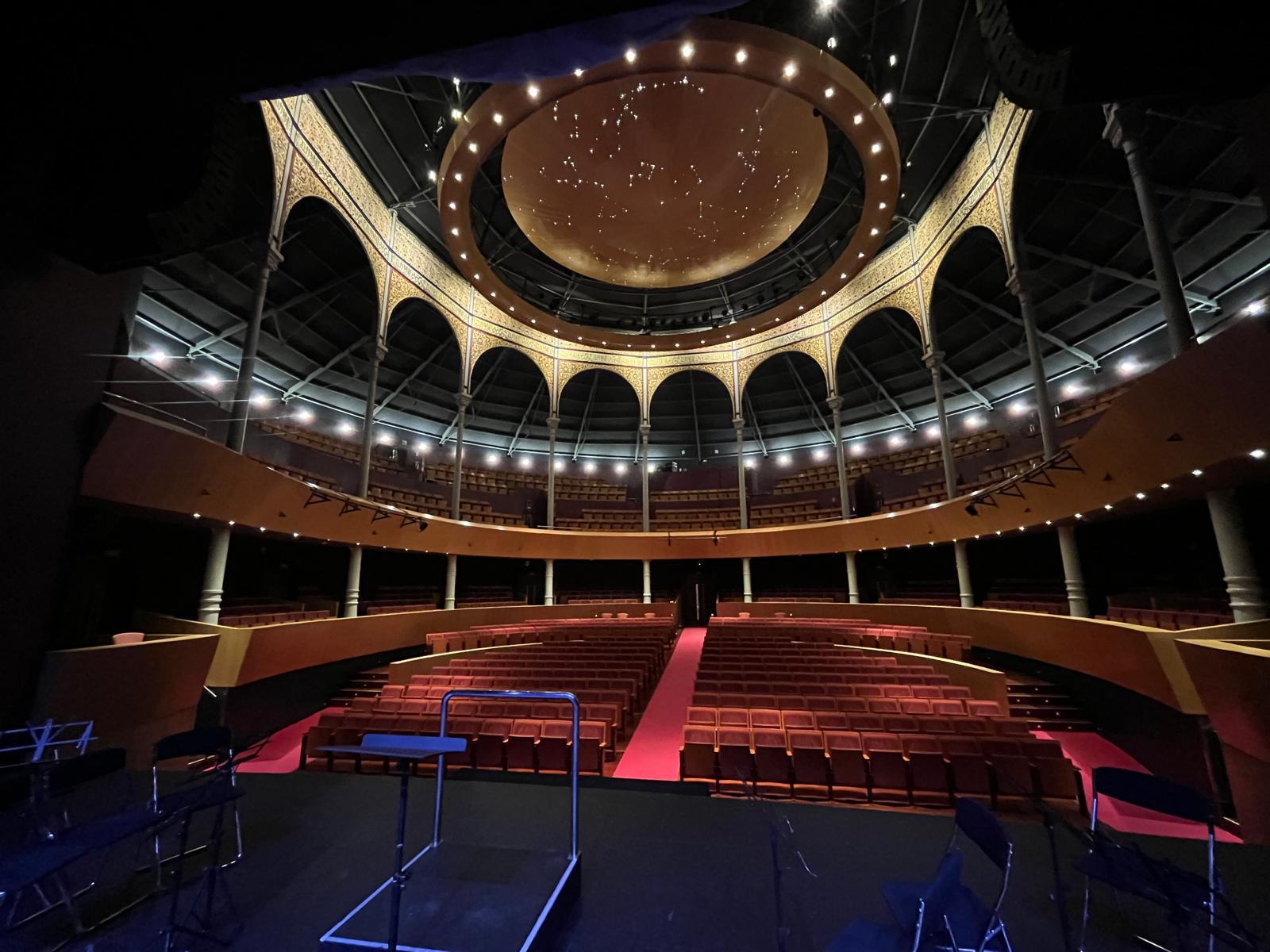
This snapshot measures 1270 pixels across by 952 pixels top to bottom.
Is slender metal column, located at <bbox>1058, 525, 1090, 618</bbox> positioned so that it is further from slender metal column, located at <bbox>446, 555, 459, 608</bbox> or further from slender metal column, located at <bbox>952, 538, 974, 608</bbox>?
slender metal column, located at <bbox>446, 555, 459, 608</bbox>

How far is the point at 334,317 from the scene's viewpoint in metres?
18.1

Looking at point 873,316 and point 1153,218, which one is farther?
point 873,316

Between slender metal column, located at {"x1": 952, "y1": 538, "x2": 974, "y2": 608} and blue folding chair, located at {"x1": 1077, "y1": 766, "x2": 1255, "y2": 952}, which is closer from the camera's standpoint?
blue folding chair, located at {"x1": 1077, "y1": 766, "x2": 1255, "y2": 952}

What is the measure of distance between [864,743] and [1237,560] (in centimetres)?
611

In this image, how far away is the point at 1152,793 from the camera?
253 centimetres

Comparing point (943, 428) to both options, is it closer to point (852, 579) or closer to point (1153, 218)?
point (852, 579)

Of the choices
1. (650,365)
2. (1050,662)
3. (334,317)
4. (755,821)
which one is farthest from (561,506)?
(755,821)

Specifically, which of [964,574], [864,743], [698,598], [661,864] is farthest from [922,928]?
[698,598]

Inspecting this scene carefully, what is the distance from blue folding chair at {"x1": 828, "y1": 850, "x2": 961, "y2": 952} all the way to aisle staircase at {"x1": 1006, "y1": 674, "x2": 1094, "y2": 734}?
350 inches

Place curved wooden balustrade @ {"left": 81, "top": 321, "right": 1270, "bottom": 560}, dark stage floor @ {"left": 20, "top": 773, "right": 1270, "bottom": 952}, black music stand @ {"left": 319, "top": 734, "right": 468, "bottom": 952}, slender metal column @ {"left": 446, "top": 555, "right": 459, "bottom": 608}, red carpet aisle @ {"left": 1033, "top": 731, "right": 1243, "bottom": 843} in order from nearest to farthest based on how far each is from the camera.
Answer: black music stand @ {"left": 319, "top": 734, "right": 468, "bottom": 952} → dark stage floor @ {"left": 20, "top": 773, "right": 1270, "bottom": 952} → curved wooden balustrade @ {"left": 81, "top": 321, "right": 1270, "bottom": 560} → red carpet aisle @ {"left": 1033, "top": 731, "right": 1243, "bottom": 843} → slender metal column @ {"left": 446, "top": 555, "right": 459, "bottom": 608}

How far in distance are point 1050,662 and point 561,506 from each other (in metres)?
17.4

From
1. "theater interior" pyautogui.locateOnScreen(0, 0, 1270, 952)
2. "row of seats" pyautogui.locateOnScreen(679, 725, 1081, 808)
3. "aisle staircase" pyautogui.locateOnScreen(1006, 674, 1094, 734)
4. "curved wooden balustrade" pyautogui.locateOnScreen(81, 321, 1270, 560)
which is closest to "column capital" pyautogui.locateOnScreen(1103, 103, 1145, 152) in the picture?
"theater interior" pyautogui.locateOnScreen(0, 0, 1270, 952)

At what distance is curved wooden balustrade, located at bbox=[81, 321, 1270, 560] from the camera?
501 centimetres

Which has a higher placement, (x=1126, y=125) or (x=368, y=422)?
(x=1126, y=125)
